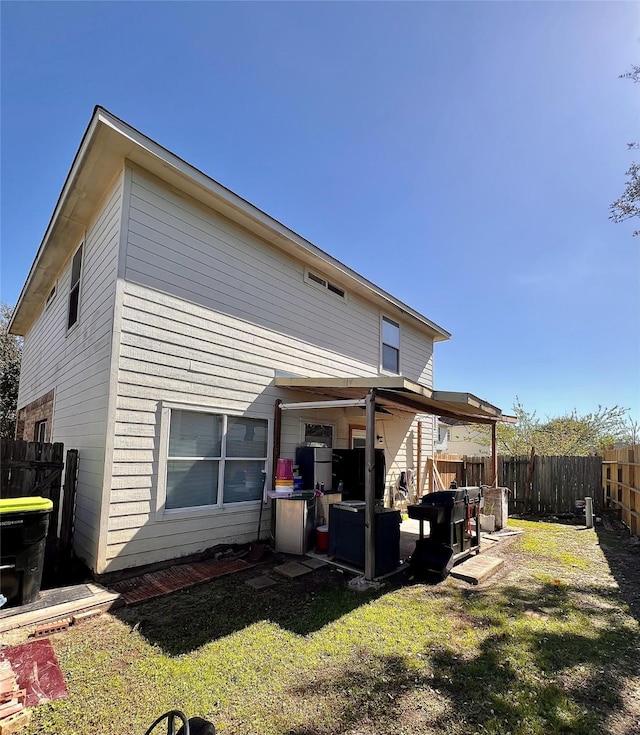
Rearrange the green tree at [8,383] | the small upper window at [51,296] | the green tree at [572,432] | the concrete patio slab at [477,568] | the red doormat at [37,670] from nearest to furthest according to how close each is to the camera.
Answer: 1. the red doormat at [37,670]
2. the concrete patio slab at [477,568]
3. the small upper window at [51,296]
4. the green tree at [8,383]
5. the green tree at [572,432]

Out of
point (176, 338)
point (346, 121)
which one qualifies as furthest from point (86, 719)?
point (346, 121)

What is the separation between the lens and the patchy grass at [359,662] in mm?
2465

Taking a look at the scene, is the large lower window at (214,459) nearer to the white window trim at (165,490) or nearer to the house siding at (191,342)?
the white window trim at (165,490)

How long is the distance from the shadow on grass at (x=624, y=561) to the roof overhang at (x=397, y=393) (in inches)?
116

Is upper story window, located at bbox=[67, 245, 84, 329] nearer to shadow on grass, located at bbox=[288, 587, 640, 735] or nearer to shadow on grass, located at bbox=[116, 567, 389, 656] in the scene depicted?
shadow on grass, located at bbox=[116, 567, 389, 656]

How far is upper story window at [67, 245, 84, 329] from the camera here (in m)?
7.11

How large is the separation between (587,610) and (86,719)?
4732 mm

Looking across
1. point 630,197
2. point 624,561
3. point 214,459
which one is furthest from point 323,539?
point 630,197

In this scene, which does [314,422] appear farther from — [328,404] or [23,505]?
[23,505]

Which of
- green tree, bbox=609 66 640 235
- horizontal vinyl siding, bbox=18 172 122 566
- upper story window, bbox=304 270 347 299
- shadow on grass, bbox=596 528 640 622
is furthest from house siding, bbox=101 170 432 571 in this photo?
green tree, bbox=609 66 640 235

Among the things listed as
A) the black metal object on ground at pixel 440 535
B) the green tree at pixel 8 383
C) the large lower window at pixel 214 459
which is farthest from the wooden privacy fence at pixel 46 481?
the green tree at pixel 8 383

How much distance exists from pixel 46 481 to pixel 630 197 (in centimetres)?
1004

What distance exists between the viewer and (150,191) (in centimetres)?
545

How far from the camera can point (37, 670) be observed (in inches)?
115
